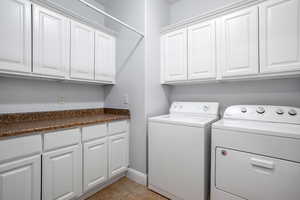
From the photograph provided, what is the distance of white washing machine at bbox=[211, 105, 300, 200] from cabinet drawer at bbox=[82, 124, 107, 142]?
125 cm

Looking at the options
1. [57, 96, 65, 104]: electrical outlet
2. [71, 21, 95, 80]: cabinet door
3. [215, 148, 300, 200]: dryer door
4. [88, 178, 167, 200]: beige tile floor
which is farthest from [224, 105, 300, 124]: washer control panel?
[57, 96, 65, 104]: electrical outlet

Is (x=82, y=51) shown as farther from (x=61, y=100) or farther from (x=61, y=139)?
(x=61, y=139)

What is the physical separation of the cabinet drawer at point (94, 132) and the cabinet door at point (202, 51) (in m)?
1.31

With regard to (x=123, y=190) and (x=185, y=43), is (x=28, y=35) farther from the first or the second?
(x=123, y=190)

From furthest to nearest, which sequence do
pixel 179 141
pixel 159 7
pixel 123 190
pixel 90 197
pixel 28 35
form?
pixel 159 7 → pixel 123 190 → pixel 90 197 → pixel 179 141 → pixel 28 35

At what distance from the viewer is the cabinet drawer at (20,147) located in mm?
1062

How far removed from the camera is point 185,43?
1.94 m

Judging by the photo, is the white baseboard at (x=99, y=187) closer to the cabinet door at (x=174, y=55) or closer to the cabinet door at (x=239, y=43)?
the cabinet door at (x=174, y=55)

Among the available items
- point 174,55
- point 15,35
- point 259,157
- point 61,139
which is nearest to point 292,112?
point 259,157

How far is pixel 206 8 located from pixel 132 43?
46.6 inches

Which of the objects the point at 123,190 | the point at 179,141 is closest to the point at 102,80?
the point at 179,141

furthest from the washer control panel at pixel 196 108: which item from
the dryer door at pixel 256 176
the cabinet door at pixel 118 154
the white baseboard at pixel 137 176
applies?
the white baseboard at pixel 137 176

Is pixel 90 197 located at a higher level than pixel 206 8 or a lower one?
lower

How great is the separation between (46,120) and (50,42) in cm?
91
